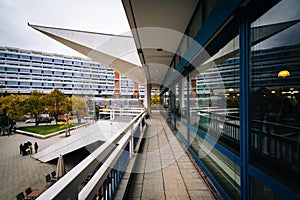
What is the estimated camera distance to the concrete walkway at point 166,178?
73.9 inches

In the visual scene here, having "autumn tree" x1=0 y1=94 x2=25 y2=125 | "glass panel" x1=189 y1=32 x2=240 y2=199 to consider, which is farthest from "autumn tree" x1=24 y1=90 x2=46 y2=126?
"glass panel" x1=189 y1=32 x2=240 y2=199

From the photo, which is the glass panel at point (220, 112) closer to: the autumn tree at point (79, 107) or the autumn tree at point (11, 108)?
the autumn tree at point (11, 108)

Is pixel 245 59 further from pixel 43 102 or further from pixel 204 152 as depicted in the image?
pixel 43 102

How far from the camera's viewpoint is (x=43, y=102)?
2425 cm

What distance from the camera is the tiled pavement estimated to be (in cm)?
1445

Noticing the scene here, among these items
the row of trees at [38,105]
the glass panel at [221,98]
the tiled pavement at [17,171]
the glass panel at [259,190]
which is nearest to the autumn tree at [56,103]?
the row of trees at [38,105]

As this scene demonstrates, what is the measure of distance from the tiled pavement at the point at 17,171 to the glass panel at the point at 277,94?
58.5 feet

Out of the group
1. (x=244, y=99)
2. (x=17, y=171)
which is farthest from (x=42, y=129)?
(x=244, y=99)

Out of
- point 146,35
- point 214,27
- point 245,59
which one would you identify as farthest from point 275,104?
point 146,35

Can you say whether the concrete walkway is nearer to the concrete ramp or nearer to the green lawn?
the concrete ramp

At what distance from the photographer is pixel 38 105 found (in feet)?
79.7

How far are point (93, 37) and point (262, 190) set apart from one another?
5.99m

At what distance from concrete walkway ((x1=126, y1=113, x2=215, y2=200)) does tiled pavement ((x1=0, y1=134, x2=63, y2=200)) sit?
15810 millimetres

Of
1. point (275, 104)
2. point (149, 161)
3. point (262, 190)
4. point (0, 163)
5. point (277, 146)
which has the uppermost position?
point (275, 104)
